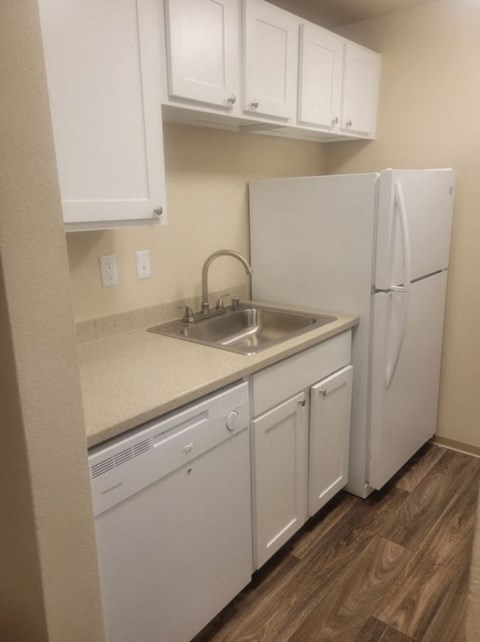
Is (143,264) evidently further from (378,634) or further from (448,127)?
(448,127)

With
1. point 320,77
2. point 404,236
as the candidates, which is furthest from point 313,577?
point 320,77

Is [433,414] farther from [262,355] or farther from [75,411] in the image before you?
[75,411]

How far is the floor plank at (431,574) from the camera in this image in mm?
1663

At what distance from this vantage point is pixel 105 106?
1.35 meters

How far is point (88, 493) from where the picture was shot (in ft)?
3.31

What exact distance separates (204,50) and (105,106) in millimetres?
487

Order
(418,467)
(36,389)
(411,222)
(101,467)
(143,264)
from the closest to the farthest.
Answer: (36,389), (101,467), (143,264), (411,222), (418,467)

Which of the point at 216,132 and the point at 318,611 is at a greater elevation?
the point at 216,132

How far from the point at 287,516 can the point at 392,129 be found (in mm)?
2141

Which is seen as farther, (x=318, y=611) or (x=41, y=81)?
(x=318, y=611)

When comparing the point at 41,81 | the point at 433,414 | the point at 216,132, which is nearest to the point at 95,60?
the point at 41,81

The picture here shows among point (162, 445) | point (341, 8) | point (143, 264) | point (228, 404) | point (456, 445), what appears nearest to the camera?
point (162, 445)

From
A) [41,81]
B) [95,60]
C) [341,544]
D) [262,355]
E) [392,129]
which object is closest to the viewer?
[41,81]

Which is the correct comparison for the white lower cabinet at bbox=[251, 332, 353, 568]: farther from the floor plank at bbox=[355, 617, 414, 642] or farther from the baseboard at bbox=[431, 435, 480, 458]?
the baseboard at bbox=[431, 435, 480, 458]
